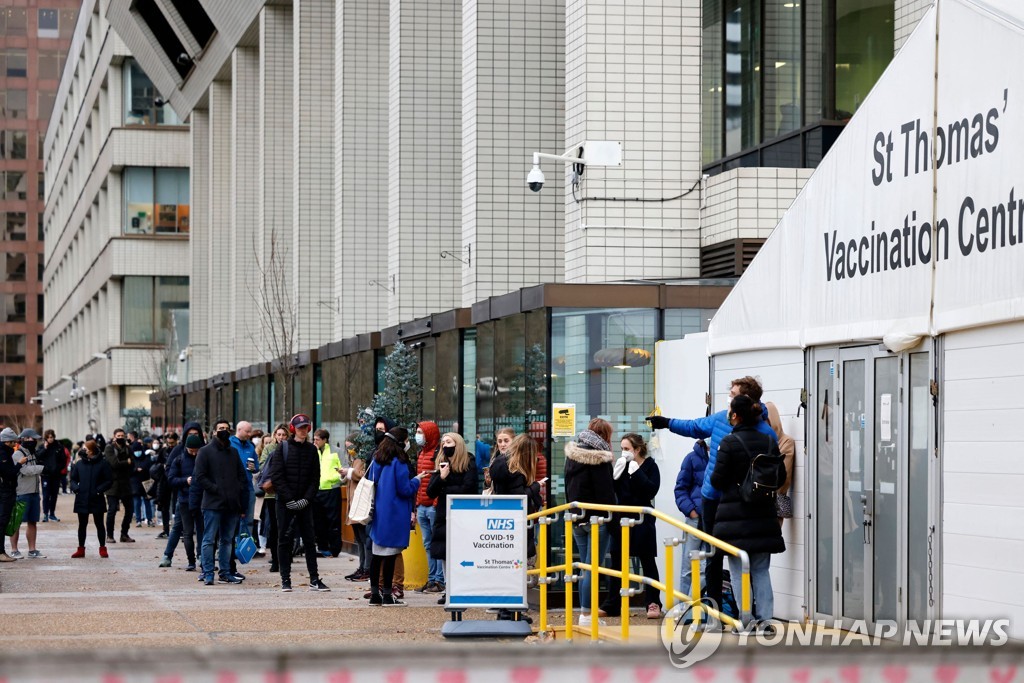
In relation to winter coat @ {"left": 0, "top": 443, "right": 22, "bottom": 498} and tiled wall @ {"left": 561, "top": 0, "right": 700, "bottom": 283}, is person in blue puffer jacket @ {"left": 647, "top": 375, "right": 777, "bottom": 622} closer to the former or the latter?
tiled wall @ {"left": 561, "top": 0, "right": 700, "bottom": 283}

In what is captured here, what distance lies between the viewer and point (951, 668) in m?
4.54

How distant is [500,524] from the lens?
45.4ft

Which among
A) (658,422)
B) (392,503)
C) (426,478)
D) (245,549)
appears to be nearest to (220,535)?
(245,549)

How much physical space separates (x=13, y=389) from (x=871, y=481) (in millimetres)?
127238

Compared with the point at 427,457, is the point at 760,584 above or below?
below

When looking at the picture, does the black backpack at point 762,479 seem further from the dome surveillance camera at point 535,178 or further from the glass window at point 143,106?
the glass window at point 143,106

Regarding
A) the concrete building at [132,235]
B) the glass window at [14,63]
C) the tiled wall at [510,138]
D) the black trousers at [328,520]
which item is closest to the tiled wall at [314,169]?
the black trousers at [328,520]

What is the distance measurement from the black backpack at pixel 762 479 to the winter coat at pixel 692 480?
256 centimetres

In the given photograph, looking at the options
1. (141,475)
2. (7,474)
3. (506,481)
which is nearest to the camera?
(506,481)

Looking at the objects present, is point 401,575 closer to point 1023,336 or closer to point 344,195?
point 1023,336

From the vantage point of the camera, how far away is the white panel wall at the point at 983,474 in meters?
9.67

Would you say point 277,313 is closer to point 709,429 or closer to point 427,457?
point 427,457

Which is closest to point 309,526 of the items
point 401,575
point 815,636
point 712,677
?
point 401,575

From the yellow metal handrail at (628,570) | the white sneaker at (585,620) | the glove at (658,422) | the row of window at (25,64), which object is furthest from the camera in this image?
the row of window at (25,64)
